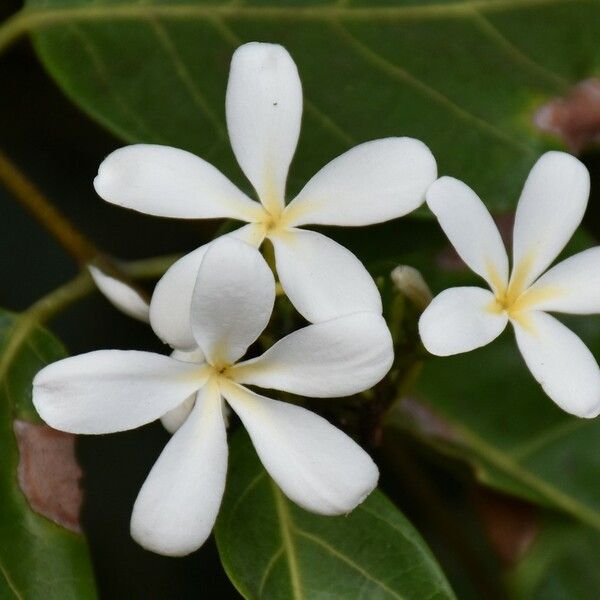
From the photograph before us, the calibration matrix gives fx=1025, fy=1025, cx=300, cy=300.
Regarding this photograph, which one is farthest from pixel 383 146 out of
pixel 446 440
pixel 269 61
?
pixel 446 440

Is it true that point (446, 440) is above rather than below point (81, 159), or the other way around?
below

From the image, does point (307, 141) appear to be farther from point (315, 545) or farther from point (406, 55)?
point (315, 545)

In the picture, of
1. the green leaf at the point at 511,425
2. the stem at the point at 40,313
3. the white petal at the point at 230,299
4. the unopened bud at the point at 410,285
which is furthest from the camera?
the green leaf at the point at 511,425

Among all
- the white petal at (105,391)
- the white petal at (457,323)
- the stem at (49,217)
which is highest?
the stem at (49,217)

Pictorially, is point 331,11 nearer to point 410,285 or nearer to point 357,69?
point 357,69

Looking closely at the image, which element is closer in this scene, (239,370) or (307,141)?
(239,370)

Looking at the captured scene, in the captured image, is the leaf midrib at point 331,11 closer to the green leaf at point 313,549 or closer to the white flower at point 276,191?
the white flower at point 276,191

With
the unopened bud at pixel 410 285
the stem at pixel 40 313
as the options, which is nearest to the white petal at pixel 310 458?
the unopened bud at pixel 410 285

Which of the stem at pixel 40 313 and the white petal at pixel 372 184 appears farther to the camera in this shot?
the stem at pixel 40 313

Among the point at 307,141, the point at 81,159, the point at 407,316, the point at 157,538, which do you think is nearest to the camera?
the point at 157,538
